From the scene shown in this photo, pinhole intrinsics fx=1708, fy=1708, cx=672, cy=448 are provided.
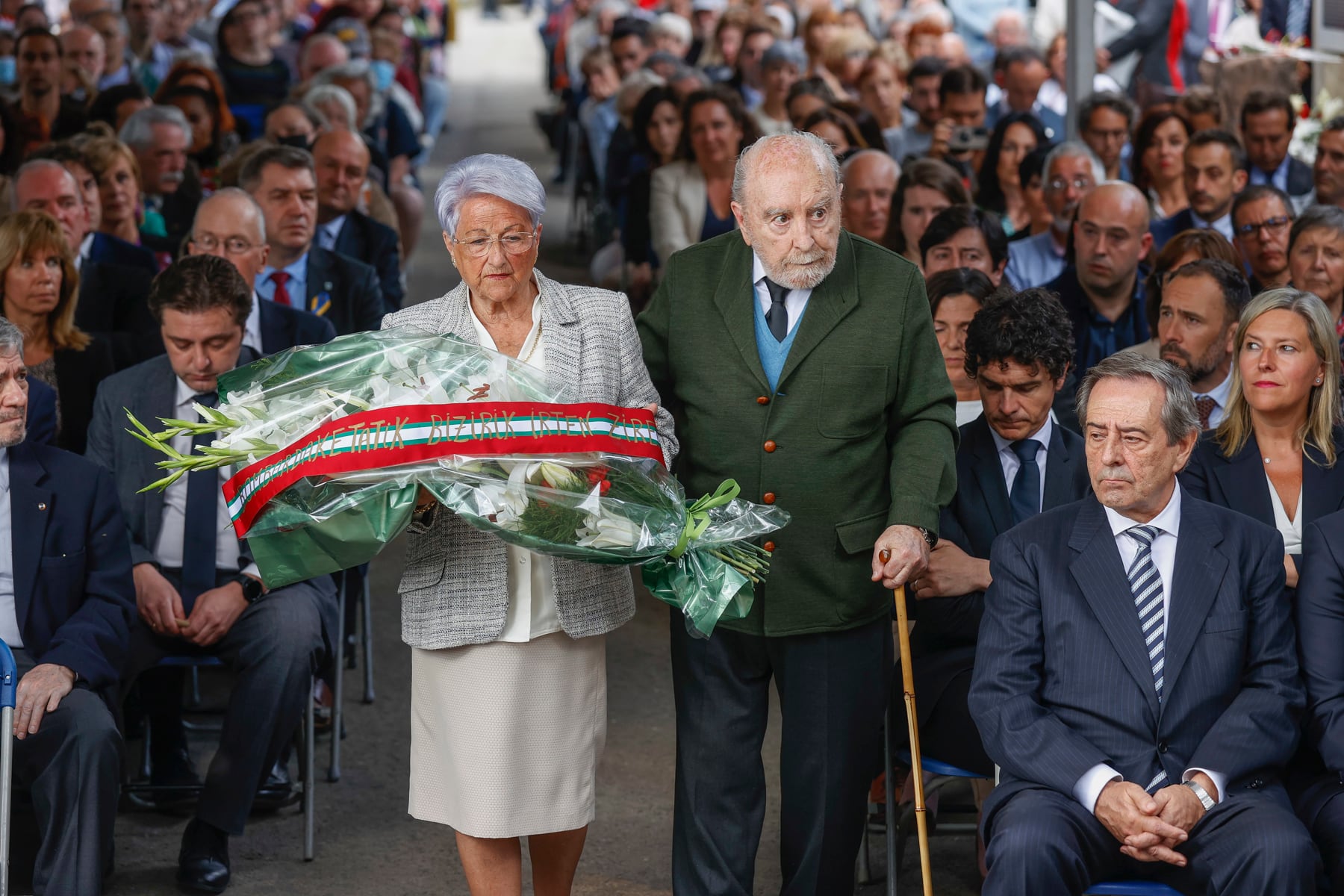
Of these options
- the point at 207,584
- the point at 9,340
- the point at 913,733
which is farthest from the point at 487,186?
the point at 207,584

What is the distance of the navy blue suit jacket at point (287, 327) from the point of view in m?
5.65

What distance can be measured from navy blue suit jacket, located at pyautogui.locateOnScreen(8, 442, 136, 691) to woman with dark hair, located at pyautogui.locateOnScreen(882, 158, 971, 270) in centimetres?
344

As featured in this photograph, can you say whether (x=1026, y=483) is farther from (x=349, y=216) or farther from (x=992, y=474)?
(x=349, y=216)

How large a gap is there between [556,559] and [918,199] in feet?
11.8

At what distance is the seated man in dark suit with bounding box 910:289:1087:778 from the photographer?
13.9ft

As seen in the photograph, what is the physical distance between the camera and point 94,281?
6352 mm

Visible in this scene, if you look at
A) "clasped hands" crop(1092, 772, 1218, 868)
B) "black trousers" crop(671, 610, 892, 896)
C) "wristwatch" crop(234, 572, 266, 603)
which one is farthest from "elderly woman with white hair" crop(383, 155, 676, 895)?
"wristwatch" crop(234, 572, 266, 603)

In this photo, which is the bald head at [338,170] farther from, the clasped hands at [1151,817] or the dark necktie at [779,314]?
the clasped hands at [1151,817]

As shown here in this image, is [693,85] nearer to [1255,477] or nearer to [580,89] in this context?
[580,89]

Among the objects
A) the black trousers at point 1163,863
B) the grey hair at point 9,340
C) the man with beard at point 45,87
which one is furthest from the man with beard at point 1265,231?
the man with beard at point 45,87

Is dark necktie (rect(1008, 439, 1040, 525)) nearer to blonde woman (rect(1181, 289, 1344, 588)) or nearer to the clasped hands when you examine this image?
blonde woman (rect(1181, 289, 1344, 588))

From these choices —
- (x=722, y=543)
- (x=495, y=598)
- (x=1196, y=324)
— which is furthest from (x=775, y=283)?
(x=1196, y=324)

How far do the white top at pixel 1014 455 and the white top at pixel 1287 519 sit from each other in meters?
0.55

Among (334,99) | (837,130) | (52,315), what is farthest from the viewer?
(334,99)
